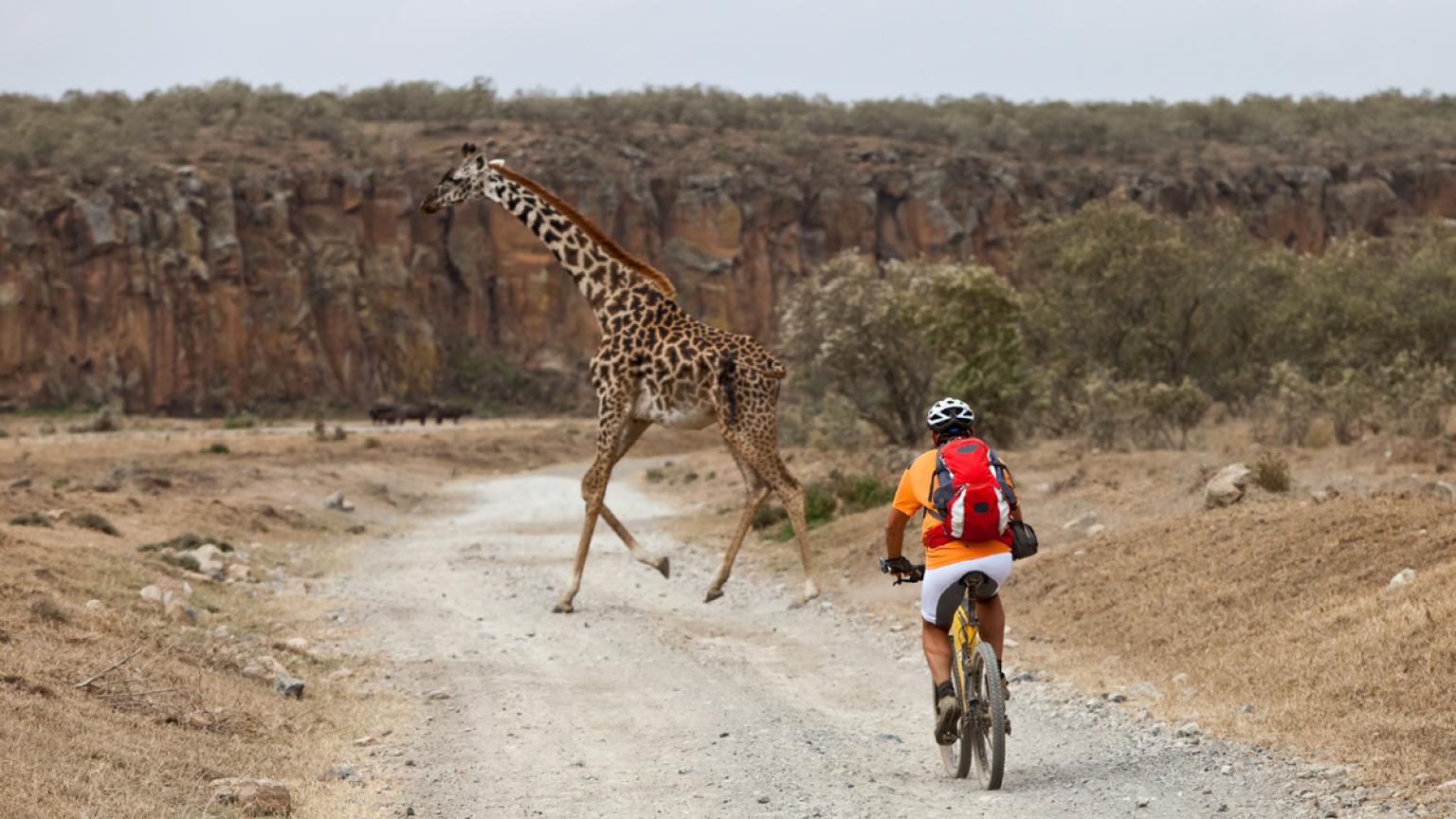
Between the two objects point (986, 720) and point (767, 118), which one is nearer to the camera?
point (986, 720)

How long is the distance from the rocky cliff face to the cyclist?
57.2m

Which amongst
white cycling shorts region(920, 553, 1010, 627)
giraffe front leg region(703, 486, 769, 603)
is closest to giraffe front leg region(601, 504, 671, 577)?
giraffe front leg region(703, 486, 769, 603)

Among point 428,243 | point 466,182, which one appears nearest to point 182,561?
point 466,182

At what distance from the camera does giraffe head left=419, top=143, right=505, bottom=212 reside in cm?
1772

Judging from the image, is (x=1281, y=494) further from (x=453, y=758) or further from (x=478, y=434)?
Answer: (x=478, y=434)

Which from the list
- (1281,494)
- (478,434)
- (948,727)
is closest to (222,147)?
(478,434)

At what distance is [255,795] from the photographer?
25.9 feet

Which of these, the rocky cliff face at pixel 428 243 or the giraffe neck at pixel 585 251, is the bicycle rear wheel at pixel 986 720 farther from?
the rocky cliff face at pixel 428 243

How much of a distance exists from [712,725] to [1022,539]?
9.91 feet

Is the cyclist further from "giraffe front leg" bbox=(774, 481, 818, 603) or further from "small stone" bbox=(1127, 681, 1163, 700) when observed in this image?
"giraffe front leg" bbox=(774, 481, 818, 603)

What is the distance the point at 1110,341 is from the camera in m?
37.7

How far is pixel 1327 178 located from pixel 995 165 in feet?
70.6

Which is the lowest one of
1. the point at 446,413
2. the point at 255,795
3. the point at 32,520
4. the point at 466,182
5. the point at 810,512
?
the point at 446,413

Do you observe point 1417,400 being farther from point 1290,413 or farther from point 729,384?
point 729,384
